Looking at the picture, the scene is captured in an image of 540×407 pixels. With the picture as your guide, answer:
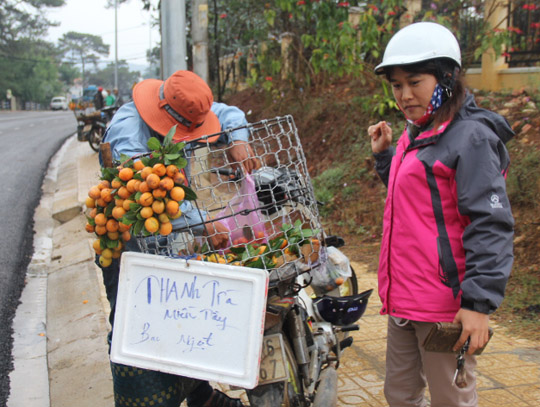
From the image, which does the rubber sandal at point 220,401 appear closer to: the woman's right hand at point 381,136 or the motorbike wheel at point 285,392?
the motorbike wheel at point 285,392

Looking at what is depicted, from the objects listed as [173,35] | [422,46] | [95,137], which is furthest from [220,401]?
[95,137]

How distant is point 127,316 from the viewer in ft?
6.76

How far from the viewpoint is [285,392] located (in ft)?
7.72

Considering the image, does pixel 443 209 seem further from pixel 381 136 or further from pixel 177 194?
pixel 177 194

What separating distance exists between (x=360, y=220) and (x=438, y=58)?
4.71 meters

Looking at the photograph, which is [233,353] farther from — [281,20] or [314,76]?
[281,20]

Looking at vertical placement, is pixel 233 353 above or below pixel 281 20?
below

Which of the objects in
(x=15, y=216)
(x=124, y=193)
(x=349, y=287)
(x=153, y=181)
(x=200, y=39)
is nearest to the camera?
(x=153, y=181)

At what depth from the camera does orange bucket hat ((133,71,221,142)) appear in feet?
8.38

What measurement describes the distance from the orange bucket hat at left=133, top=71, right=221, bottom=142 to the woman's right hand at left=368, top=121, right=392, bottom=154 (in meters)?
0.70

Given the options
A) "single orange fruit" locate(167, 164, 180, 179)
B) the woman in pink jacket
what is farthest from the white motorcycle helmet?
"single orange fruit" locate(167, 164, 180, 179)

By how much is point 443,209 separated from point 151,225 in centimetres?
100

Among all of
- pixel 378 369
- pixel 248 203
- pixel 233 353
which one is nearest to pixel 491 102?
pixel 378 369

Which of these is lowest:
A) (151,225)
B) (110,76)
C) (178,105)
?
(151,225)
